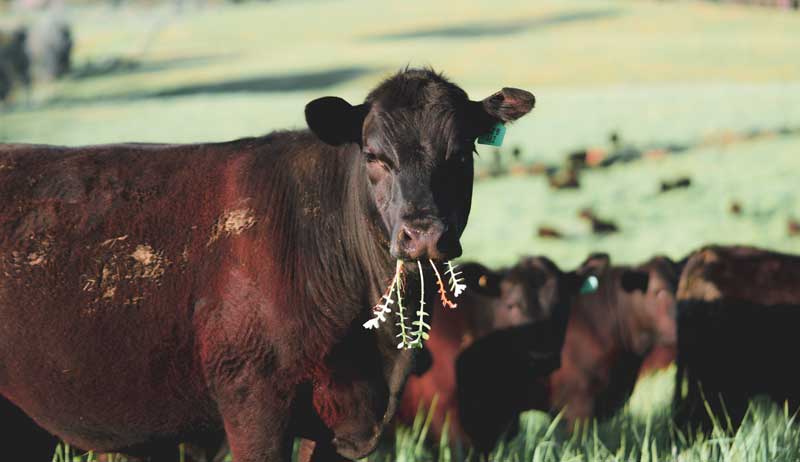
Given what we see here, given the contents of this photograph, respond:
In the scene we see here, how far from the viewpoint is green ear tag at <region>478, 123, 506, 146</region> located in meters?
4.91

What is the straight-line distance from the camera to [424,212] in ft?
13.8

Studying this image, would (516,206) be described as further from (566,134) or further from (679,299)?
(679,299)

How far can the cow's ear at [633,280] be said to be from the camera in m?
9.59

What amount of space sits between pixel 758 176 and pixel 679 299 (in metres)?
9.57

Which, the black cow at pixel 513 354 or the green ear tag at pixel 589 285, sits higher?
the green ear tag at pixel 589 285

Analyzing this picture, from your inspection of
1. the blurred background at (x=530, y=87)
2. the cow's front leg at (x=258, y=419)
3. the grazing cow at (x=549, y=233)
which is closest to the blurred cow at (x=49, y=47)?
the blurred background at (x=530, y=87)

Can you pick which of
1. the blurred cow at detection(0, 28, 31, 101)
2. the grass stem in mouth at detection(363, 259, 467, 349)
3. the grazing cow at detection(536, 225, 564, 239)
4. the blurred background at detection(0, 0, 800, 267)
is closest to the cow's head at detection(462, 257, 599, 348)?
the grass stem in mouth at detection(363, 259, 467, 349)

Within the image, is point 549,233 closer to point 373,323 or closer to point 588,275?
point 588,275

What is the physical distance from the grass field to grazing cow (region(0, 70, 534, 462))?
1.82 meters

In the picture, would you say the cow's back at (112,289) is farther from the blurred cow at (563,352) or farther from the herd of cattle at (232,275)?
the blurred cow at (563,352)

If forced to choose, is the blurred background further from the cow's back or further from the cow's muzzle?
the cow's muzzle

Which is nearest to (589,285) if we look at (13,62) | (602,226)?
(602,226)

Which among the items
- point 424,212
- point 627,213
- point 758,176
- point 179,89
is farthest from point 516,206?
point 179,89

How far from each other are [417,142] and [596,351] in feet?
17.8
